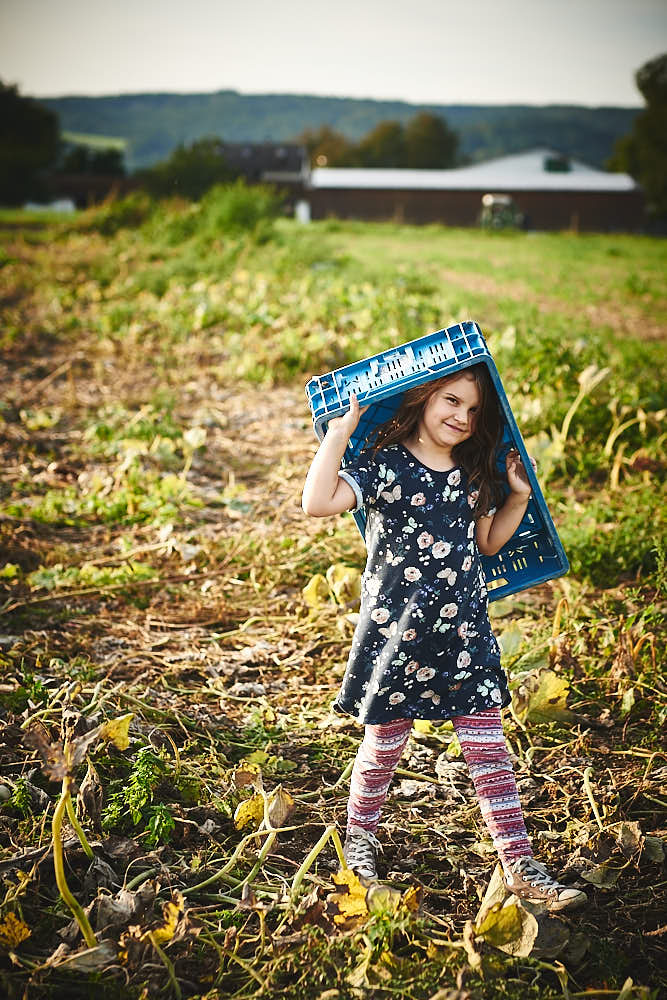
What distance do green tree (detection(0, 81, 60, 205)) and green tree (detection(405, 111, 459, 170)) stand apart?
36727 millimetres

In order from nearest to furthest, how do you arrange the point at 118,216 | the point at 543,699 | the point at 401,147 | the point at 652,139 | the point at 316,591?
the point at 543,699
the point at 316,591
the point at 118,216
the point at 652,139
the point at 401,147

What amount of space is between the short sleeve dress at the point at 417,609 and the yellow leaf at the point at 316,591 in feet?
3.13

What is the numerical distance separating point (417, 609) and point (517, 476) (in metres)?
0.39

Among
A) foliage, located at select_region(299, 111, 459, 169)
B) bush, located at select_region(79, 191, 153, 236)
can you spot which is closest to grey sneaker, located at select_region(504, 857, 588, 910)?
bush, located at select_region(79, 191, 153, 236)

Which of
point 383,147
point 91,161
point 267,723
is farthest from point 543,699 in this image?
point 383,147

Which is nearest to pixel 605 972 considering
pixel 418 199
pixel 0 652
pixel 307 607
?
pixel 307 607

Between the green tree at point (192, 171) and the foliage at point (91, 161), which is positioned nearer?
the green tree at point (192, 171)

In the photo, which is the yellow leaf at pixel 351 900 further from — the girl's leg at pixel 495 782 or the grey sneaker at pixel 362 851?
the girl's leg at pixel 495 782

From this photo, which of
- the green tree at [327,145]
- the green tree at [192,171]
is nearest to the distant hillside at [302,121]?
the green tree at [327,145]

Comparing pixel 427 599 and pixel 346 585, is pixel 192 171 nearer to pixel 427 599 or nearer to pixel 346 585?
pixel 346 585

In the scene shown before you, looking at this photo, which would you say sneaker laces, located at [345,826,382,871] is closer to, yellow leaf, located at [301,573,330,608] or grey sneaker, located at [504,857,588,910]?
grey sneaker, located at [504,857,588,910]

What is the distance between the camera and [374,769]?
6.21 feet

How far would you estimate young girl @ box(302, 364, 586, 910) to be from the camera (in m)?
1.78

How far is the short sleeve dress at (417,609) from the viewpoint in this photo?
178cm
